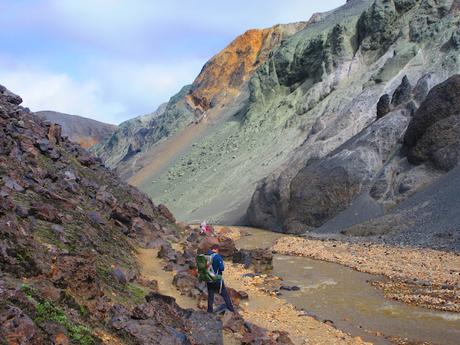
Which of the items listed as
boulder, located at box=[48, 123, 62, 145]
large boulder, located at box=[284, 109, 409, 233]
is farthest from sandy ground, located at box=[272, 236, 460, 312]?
boulder, located at box=[48, 123, 62, 145]

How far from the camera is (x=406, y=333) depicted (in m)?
14.4

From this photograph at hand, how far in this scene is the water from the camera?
47.5 feet

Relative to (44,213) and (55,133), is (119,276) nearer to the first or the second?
(44,213)

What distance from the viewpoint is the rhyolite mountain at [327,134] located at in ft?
121

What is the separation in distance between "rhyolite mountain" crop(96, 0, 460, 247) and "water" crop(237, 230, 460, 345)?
25.7 feet

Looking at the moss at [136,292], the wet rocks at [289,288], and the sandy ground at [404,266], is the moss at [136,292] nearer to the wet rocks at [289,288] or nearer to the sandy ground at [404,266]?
the wet rocks at [289,288]

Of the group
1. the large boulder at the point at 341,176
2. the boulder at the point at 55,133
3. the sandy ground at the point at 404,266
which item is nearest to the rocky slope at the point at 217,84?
the large boulder at the point at 341,176

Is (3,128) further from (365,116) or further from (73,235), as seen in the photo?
(365,116)

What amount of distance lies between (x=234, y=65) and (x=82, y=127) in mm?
90338

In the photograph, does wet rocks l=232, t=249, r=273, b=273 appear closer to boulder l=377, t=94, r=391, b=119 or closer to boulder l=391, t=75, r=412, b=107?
boulder l=377, t=94, r=391, b=119

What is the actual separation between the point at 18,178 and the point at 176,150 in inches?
2707

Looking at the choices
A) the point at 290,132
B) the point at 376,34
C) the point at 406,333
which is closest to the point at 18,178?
the point at 406,333

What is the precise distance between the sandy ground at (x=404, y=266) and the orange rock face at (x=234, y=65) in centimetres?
6684

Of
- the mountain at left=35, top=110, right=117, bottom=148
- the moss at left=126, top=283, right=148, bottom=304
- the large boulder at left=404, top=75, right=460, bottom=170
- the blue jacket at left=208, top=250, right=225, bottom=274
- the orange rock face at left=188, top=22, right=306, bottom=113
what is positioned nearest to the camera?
the moss at left=126, top=283, right=148, bottom=304
